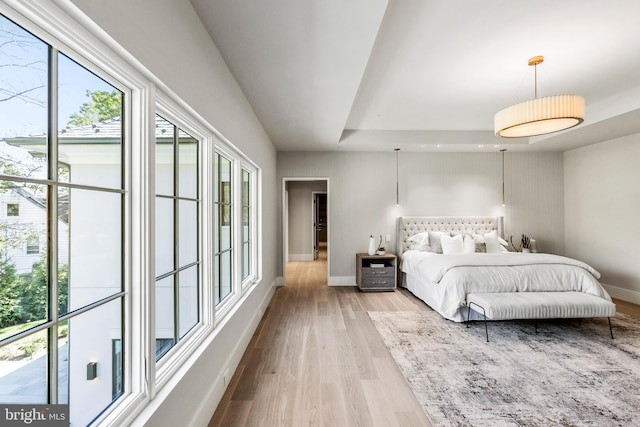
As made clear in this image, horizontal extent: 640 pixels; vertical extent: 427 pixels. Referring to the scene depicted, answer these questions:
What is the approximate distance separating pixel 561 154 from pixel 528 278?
3458 millimetres

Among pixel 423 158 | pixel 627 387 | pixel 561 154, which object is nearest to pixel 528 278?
pixel 627 387

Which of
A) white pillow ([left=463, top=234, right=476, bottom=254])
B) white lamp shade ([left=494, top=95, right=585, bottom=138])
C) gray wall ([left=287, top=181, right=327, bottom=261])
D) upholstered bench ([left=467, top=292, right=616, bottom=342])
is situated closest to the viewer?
white lamp shade ([left=494, top=95, right=585, bottom=138])

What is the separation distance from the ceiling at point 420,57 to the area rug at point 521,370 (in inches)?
99.6

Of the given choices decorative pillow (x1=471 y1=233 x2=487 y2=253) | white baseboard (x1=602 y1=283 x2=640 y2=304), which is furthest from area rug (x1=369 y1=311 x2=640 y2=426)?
decorative pillow (x1=471 y1=233 x2=487 y2=253)

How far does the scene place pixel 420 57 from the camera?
98.0 inches

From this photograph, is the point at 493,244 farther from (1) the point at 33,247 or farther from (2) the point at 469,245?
(1) the point at 33,247

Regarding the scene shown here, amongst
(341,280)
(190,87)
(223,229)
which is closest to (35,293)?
(190,87)

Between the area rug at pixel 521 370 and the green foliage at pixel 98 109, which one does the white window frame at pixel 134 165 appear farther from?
the area rug at pixel 521 370

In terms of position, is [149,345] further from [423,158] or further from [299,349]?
[423,158]

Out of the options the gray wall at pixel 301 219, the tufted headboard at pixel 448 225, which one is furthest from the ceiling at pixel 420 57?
the gray wall at pixel 301 219

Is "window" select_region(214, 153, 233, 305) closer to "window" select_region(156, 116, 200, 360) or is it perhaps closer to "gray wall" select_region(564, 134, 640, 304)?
"window" select_region(156, 116, 200, 360)

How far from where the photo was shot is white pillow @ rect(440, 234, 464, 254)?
4.68 meters

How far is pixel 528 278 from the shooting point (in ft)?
11.3

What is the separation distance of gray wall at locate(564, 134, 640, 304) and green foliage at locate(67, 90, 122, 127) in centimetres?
628
